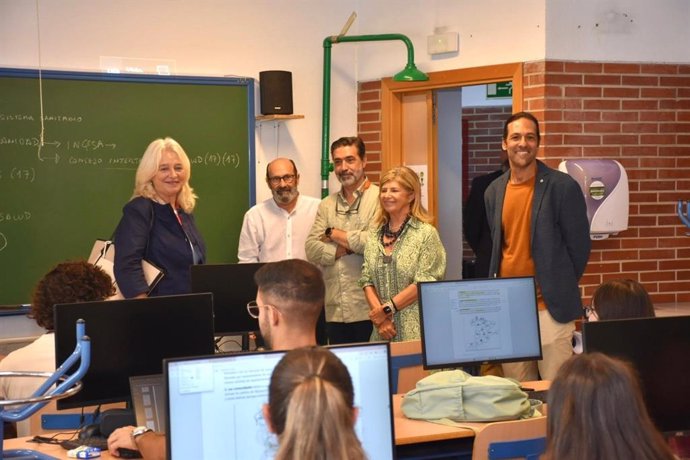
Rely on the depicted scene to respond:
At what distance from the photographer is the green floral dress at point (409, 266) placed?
5148 millimetres

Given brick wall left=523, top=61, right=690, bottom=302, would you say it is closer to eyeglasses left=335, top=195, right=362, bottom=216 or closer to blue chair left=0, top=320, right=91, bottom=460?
eyeglasses left=335, top=195, right=362, bottom=216

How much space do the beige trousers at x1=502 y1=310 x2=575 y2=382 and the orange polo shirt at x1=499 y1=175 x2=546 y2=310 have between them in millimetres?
118

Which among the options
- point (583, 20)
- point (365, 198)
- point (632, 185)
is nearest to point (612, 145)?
point (632, 185)

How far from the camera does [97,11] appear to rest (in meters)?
6.24

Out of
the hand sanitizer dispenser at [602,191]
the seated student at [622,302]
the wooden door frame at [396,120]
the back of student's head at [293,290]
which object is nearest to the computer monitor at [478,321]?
the seated student at [622,302]

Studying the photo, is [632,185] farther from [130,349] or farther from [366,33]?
[130,349]

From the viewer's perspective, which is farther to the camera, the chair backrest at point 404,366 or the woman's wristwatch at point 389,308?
the woman's wristwatch at point 389,308

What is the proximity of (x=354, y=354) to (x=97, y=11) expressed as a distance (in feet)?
13.5

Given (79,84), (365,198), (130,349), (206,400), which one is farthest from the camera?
(79,84)

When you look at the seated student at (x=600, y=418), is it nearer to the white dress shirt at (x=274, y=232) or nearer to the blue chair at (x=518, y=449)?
the blue chair at (x=518, y=449)

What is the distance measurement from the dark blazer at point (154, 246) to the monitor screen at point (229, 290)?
26cm

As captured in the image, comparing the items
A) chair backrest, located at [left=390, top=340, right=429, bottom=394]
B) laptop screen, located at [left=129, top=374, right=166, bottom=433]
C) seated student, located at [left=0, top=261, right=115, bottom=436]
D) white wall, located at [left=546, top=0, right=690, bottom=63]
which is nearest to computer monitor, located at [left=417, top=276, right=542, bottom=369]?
chair backrest, located at [left=390, top=340, right=429, bottom=394]

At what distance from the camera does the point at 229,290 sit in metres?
4.79

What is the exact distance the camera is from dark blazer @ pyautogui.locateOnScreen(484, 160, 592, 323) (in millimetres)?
4980
